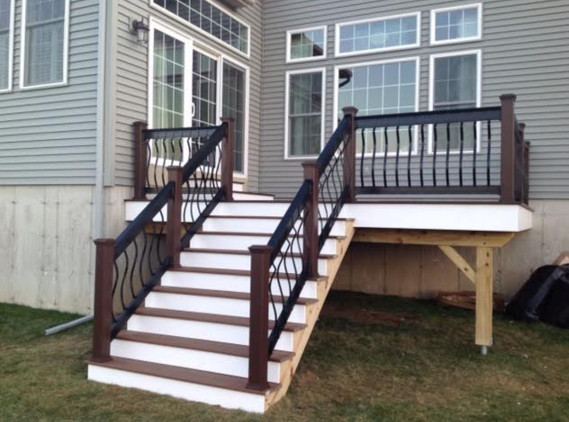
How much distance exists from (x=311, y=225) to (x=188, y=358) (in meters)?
1.45

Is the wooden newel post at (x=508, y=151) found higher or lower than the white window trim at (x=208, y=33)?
lower

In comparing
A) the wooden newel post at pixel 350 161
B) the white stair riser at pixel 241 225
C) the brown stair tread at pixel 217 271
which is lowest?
the brown stair tread at pixel 217 271

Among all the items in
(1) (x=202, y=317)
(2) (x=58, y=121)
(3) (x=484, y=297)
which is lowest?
(1) (x=202, y=317)

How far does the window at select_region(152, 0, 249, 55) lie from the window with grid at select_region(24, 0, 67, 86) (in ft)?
3.87

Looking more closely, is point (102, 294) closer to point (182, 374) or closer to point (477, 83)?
point (182, 374)

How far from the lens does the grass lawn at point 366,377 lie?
3635 millimetres

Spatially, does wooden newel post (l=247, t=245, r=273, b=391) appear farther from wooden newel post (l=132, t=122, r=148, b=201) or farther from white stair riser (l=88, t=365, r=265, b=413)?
wooden newel post (l=132, t=122, r=148, b=201)

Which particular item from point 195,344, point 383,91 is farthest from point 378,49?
point 195,344

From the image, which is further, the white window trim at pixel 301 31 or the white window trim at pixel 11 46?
the white window trim at pixel 301 31

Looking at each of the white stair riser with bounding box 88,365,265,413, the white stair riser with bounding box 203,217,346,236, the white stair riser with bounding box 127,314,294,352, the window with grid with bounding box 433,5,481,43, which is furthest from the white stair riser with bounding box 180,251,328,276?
the window with grid with bounding box 433,5,481,43

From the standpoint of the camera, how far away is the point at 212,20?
7523 mm

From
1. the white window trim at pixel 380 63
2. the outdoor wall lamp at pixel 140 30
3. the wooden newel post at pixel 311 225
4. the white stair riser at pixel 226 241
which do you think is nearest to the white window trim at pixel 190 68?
the outdoor wall lamp at pixel 140 30

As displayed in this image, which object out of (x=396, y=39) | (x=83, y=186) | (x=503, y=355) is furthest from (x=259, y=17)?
(x=503, y=355)

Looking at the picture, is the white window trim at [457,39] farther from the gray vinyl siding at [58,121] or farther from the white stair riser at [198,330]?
the white stair riser at [198,330]
